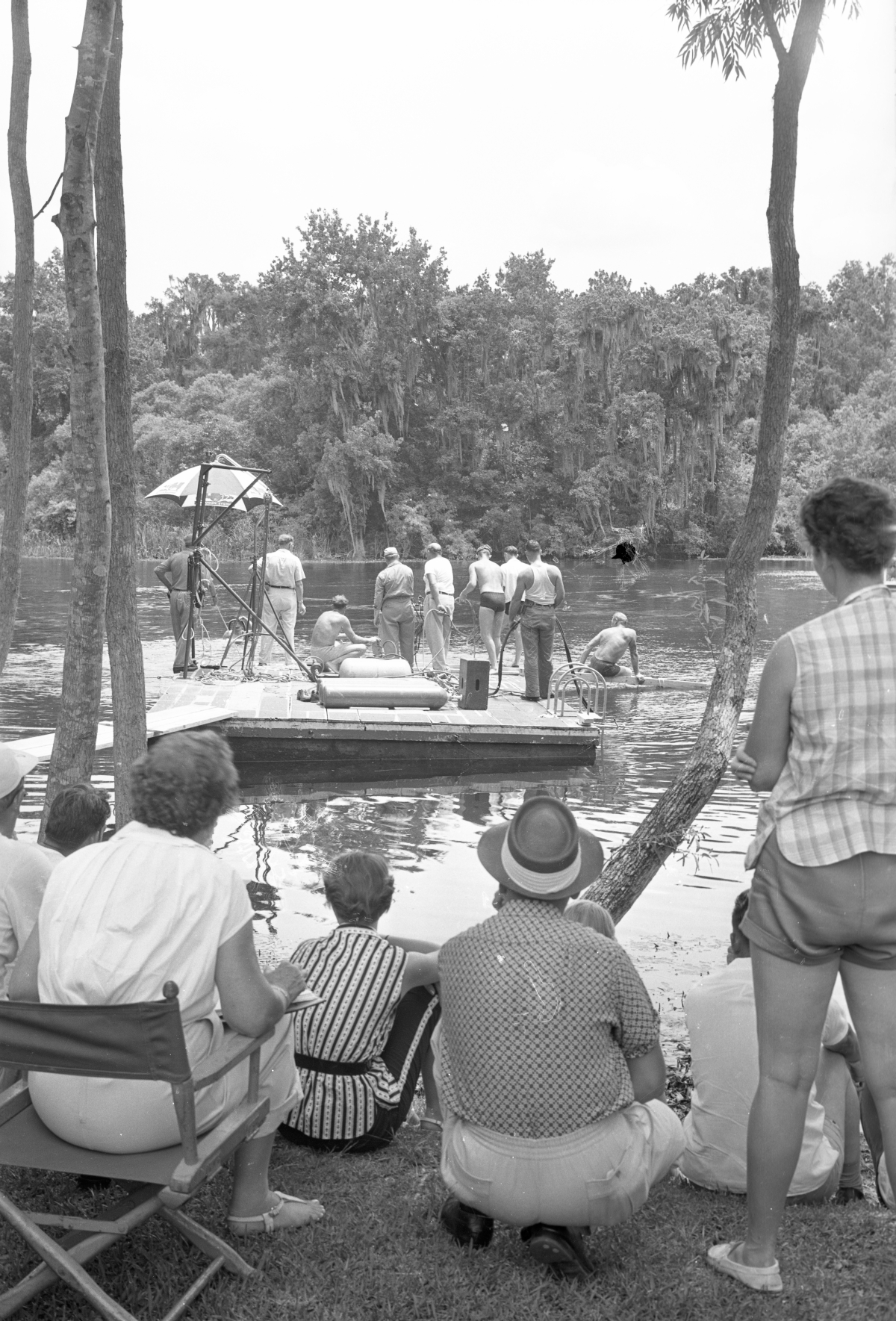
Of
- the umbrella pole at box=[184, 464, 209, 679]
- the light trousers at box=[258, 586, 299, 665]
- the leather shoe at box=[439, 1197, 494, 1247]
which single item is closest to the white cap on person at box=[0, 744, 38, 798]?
the leather shoe at box=[439, 1197, 494, 1247]

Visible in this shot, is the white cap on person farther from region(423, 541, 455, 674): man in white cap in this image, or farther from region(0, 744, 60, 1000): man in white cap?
region(423, 541, 455, 674): man in white cap

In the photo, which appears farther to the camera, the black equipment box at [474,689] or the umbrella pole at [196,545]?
the umbrella pole at [196,545]

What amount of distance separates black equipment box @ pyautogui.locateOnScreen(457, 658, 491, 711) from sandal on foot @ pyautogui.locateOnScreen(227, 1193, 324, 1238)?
10.0 meters

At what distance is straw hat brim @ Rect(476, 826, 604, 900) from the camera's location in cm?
252

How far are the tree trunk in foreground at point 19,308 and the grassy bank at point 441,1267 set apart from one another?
347 cm

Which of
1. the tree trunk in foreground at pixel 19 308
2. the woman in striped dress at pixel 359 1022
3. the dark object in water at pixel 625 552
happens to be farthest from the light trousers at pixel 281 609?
the dark object in water at pixel 625 552

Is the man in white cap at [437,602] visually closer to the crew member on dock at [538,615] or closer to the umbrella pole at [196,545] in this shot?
the crew member on dock at [538,615]

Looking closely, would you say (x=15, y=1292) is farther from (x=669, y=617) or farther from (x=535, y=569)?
(x=669, y=617)

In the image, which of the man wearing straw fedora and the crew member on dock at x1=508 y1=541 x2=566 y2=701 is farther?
the crew member on dock at x1=508 y1=541 x2=566 y2=701

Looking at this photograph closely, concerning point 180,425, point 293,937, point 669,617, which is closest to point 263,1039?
point 293,937

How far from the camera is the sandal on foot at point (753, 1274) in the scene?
2428 millimetres

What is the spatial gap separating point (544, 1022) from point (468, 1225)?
0.52 m

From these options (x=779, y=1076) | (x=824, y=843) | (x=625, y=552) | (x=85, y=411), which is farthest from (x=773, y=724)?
(x=625, y=552)

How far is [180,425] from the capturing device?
5572 centimetres
